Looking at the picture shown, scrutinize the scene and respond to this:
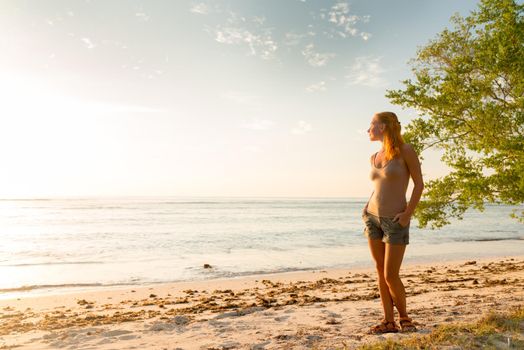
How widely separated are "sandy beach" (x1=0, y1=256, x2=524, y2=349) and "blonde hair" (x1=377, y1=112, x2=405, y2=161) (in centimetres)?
237

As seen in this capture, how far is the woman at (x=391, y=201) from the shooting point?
450 cm

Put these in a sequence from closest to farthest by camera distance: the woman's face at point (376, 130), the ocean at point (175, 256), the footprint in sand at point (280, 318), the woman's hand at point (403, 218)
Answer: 1. the woman's hand at point (403, 218)
2. the woman's face at point (376, 130)
3. the footprint in sand at point (280, 318)
4. the ocean at point (175, 256)

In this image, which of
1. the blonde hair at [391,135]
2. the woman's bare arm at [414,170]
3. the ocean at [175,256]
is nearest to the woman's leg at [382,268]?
the woman's bare arm at [414,170]

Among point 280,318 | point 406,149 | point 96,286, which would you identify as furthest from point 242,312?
point 96,286

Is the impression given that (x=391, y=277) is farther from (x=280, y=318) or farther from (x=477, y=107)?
(x=477, y=107)

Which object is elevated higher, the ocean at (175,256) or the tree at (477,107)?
the tree at (477,107)

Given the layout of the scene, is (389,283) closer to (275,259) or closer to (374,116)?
(374,116)

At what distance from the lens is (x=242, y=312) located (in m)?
7.93

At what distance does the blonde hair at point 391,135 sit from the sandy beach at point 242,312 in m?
2.37

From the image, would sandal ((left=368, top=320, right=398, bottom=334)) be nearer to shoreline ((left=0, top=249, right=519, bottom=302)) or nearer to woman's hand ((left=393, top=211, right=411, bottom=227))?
woman's hand ((left=393, top=211, right=411, bottom=227))

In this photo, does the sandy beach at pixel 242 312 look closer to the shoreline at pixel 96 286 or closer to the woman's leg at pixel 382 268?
the woman's leg at pixel 382 268

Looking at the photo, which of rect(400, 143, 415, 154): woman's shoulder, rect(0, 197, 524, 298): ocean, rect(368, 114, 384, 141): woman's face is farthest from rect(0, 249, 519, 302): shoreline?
rect(400, 143, 415, 154): woman's shoulder

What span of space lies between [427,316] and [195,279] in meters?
10.1

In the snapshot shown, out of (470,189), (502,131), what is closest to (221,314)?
(470,189)
